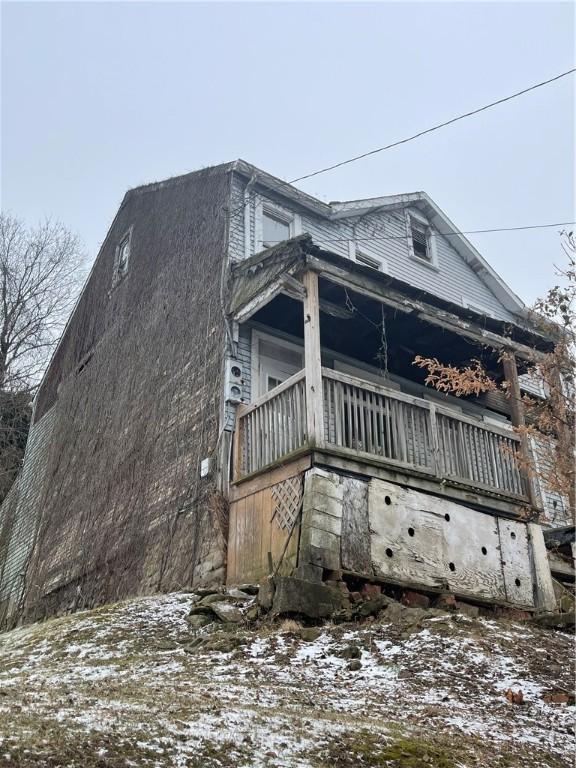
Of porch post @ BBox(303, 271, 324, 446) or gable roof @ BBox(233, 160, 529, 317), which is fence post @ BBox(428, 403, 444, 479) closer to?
porch post @ BBox(303, 271, 324, 446)

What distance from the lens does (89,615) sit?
1016 centimetres

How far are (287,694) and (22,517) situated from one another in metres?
14.8

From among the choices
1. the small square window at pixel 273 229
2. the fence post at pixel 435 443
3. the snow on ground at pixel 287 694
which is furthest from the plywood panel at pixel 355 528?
the small square window at pixel 273 229

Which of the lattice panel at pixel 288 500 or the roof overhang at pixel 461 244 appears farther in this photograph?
the roof overhang at pixel 461 244

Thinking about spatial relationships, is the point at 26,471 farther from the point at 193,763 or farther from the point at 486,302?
the point at 193,763

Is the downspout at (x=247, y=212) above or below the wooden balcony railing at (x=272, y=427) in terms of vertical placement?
above

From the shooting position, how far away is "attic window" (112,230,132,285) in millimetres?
18367

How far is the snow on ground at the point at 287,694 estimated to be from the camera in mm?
4535

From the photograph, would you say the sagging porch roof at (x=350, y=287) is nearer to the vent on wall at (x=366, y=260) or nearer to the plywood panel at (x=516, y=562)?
the plywood panel at (x=516, y=562)

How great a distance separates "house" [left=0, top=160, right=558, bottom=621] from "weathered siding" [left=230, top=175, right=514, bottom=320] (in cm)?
5

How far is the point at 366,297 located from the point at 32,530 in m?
10.5

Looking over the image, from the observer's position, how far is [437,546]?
10.3 m

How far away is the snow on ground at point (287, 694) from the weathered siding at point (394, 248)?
25.1 feet

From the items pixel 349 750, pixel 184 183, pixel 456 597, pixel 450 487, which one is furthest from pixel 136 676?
pixel 184 183
